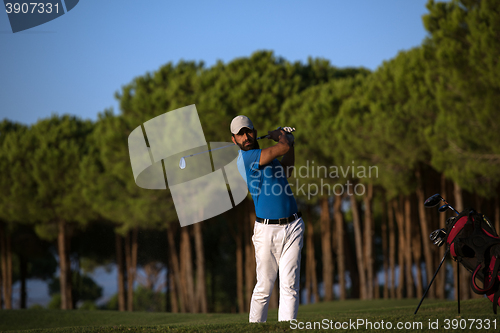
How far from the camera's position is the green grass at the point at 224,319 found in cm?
396

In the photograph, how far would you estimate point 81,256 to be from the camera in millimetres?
26328

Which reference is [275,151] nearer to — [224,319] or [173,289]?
[224,319]

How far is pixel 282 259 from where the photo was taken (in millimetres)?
4020

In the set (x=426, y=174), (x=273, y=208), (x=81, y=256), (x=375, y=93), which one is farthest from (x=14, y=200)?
(x=273, y=208)

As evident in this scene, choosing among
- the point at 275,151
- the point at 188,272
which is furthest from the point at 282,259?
the point at 188,272

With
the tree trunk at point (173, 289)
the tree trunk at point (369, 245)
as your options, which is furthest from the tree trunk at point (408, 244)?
the tree trunk at point (173, 289)

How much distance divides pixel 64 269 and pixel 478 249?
20.3 metres

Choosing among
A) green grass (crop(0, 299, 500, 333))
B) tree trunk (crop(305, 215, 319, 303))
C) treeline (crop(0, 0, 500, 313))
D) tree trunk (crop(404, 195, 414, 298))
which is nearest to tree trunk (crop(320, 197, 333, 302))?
treeline (crop(0, 0, 500, 313))

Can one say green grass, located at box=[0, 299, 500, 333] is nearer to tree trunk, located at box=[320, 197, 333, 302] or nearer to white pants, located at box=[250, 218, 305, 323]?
white pants, located at box=[250, 218, 305, 323]

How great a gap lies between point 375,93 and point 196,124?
19.6 ft

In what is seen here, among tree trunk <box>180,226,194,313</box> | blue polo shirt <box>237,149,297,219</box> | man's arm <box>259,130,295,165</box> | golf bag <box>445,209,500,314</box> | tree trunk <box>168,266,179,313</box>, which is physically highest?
man's arm <box>259,130,295,165</box>

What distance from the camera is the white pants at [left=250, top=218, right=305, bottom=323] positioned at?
157 inches

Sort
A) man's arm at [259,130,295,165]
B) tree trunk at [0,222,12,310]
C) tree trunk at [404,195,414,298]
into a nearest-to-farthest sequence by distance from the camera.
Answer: man's arm at [259,130,295,165]
tree trunk at [404,195,414,298]
tree trunk at [0,222,12,310]

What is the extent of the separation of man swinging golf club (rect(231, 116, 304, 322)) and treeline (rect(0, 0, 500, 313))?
8.45 metres
